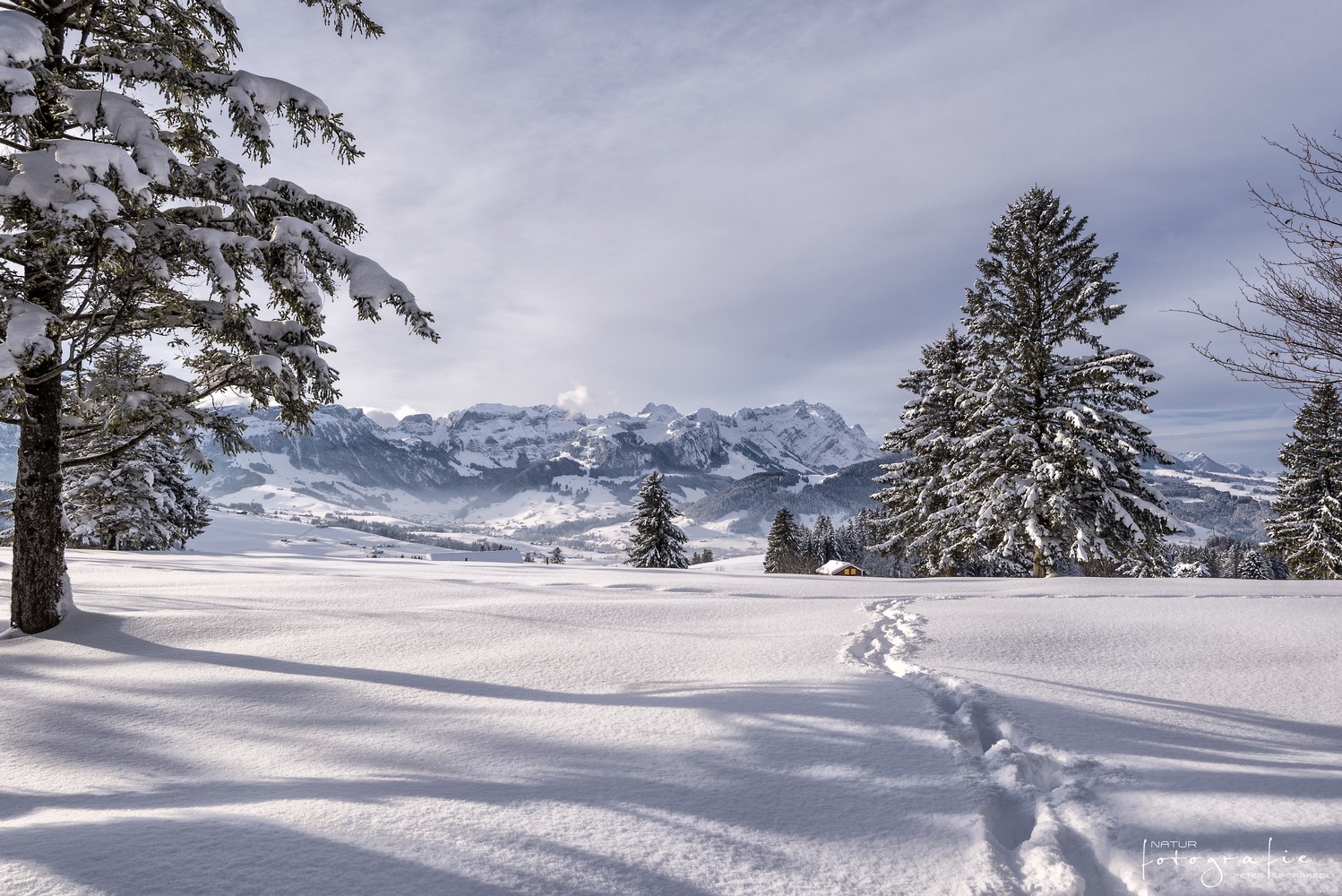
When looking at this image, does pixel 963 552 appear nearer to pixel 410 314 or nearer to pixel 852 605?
pixel 852 605

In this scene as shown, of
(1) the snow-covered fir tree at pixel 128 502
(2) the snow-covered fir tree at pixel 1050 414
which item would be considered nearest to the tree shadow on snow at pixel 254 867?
(2) the snow-covered fir tree at pixel 1050 414

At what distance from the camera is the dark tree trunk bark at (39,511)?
266 inches

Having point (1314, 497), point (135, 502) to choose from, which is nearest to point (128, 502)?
point (135, 502)

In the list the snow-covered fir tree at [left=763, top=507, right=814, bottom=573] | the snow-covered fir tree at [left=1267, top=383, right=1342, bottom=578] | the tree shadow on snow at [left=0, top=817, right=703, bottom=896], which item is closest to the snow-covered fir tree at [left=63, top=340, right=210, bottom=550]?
the tree shadow on snow at [left=0, top=817, right=703, bottom=896]

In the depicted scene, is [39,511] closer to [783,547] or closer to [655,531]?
[655,531]

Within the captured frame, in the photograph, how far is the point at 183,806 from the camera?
2.96 m

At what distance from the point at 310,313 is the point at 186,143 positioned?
2690 mm

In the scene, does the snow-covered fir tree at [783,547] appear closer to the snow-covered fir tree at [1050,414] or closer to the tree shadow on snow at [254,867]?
the snow-covered fir tree at [1050,414]

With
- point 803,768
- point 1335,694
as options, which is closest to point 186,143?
point 803,768

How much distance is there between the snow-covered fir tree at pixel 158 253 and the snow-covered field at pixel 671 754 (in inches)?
91.8

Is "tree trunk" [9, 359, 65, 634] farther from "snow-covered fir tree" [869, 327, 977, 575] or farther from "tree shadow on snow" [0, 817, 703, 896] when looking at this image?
"snow-covered fir tree" [869, 327, 977, 575]

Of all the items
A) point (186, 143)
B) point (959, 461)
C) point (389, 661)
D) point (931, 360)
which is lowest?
point (389, 661)

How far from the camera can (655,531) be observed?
36.9m

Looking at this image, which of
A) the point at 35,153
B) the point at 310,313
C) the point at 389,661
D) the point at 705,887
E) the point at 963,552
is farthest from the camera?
the point at 963,552
